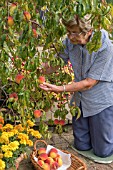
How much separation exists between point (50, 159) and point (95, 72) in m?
0.74

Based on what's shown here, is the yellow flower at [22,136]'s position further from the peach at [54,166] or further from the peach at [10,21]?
the peach at [10,21]

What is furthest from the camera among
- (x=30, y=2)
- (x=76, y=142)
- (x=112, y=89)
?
(x=76, y=142)

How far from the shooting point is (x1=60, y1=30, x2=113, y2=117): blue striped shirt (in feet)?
7.79

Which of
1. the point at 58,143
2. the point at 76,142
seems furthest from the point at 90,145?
the point at 58,143

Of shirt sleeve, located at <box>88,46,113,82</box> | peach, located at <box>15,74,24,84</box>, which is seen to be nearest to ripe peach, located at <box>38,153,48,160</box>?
shirt sleeve, located at <box>88,46,113,82</box>

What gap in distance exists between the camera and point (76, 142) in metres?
2.88

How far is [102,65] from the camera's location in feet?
7.83

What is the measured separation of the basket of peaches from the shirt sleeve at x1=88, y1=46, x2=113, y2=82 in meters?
0.68

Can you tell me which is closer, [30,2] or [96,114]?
[30,2]

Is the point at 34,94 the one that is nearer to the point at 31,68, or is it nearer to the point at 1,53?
the point at 31,68

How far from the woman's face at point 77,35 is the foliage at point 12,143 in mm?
721

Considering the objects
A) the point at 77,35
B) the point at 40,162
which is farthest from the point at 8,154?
the point at 77,35

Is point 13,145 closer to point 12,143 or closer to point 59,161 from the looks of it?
point 12,143

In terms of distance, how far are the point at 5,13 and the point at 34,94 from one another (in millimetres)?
776
